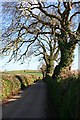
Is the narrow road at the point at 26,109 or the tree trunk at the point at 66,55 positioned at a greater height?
the tree trunk at the point at 66,55

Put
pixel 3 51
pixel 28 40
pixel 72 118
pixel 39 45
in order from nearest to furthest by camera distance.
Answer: pixel 72 118 < pixel 3 51 < pixel 28 40 < pixel 39 45

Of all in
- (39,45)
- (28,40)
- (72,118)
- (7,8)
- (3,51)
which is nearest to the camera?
(72,118)

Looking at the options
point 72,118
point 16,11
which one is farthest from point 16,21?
point 72,118

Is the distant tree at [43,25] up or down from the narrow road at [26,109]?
up

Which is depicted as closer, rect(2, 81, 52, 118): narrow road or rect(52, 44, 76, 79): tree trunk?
rect(2, 81, 52, 118): narrow road

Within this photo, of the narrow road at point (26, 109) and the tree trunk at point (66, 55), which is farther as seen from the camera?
the tree trunk at point (66, 55)

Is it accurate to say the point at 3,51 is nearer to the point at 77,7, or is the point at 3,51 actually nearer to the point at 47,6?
the point at 47,6

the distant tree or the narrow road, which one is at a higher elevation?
the distant tree

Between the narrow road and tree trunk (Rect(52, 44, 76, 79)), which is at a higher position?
tree trunk (Rect(52, 44, 76, 79))

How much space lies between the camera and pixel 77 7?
27.9 meters

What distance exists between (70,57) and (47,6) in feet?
19.1

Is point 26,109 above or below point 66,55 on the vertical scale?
below

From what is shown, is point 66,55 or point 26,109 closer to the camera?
point 26,109

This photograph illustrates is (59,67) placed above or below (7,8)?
below
